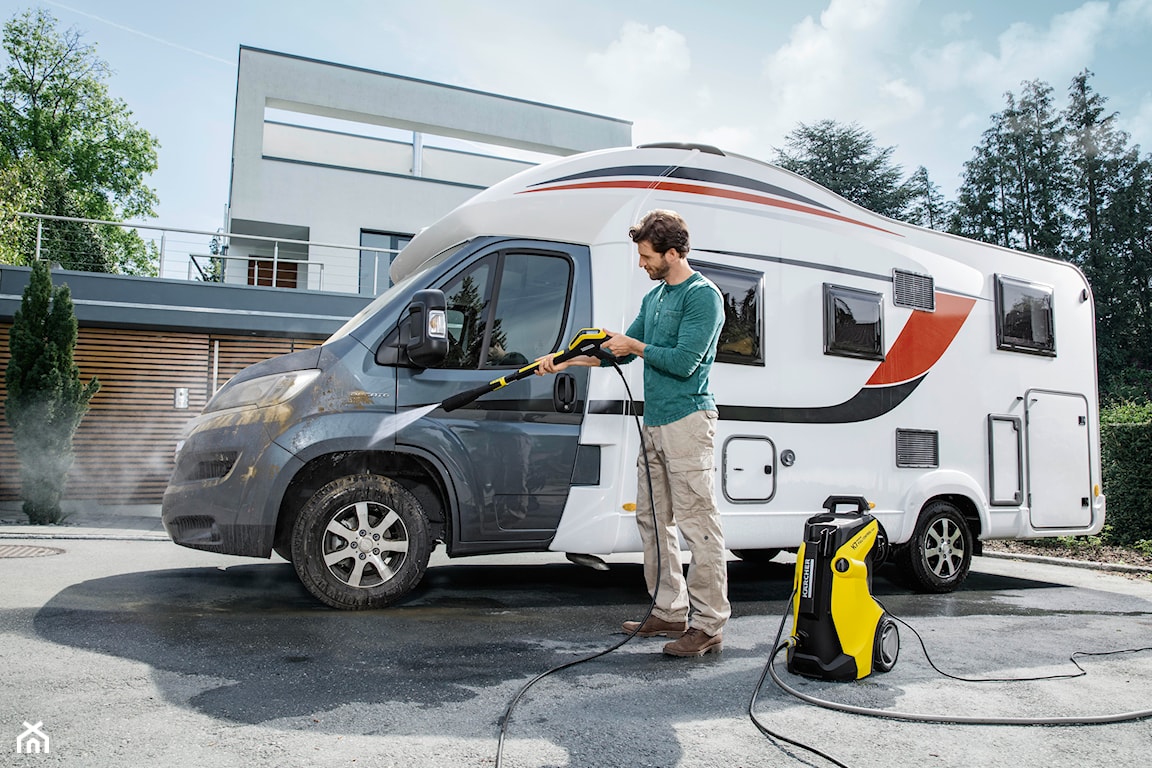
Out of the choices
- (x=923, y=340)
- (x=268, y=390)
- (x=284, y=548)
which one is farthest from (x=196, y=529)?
(x=923, y=340)

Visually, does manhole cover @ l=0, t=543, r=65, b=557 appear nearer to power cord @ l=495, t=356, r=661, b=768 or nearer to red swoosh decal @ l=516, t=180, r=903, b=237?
red swoosh decal @ l=516, t=180, r=903, b=237

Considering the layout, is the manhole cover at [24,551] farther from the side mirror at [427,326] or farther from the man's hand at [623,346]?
the man's hand at [623,346]

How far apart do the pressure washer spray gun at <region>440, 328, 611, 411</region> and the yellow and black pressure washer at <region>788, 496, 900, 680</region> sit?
1.35 meters

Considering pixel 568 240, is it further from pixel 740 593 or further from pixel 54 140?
pixel 54 140

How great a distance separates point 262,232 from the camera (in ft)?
66.5

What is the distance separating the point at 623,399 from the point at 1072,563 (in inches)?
284

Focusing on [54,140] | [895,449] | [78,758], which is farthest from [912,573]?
[54,140]

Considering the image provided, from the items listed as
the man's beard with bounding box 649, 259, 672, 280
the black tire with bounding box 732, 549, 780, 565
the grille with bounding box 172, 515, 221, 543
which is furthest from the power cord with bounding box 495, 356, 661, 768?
the black tire with bounding box 732, 549, 780, 565

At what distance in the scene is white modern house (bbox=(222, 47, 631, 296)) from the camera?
19.2 m

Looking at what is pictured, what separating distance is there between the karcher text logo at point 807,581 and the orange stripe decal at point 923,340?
2.89 m

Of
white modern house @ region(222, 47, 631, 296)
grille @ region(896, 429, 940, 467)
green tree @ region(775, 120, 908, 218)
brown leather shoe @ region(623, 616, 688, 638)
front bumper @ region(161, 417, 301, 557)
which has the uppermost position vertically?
green tree @ region(775, 120, 908, 218)

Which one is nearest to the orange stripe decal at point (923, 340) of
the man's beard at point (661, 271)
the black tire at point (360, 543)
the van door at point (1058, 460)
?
the van door at point (1058, 460)

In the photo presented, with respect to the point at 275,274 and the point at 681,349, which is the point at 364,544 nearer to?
the point at 681,349

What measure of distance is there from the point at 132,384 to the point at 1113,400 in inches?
1358
